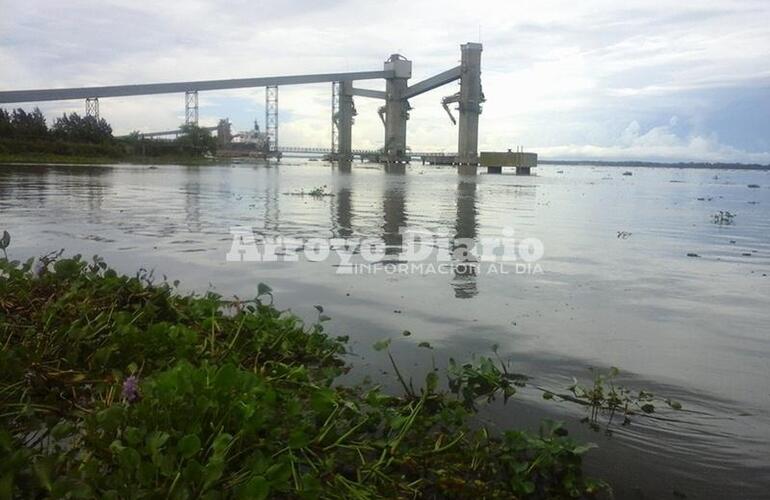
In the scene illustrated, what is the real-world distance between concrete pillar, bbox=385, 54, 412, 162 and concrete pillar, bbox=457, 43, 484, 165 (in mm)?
8717

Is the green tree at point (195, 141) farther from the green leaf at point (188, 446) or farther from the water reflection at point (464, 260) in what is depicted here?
the green leaf at point (188, 446)

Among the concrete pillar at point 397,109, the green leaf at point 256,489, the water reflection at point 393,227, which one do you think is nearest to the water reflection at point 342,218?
the water reflection at point 393,227

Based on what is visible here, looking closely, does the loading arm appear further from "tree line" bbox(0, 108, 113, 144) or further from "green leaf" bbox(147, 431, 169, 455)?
"green leaf" bbox(147, 431, 169, 455)

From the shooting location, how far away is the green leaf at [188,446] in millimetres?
1500

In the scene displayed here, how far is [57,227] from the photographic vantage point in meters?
7.97

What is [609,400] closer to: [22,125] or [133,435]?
[133,435]

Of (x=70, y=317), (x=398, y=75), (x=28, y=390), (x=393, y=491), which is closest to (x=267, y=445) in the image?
(x=393, y=491)

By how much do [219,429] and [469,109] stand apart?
73.2 meters

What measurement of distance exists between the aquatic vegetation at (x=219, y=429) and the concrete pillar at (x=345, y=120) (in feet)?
257

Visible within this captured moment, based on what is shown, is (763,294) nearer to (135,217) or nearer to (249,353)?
(249,353)

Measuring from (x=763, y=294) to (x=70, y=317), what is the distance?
17.3ft

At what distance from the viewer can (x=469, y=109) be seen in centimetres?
7206

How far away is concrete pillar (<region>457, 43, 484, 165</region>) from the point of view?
71812 mm

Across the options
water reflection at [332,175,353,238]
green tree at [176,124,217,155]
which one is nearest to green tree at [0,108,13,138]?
green tree at [176,124,217,155]
